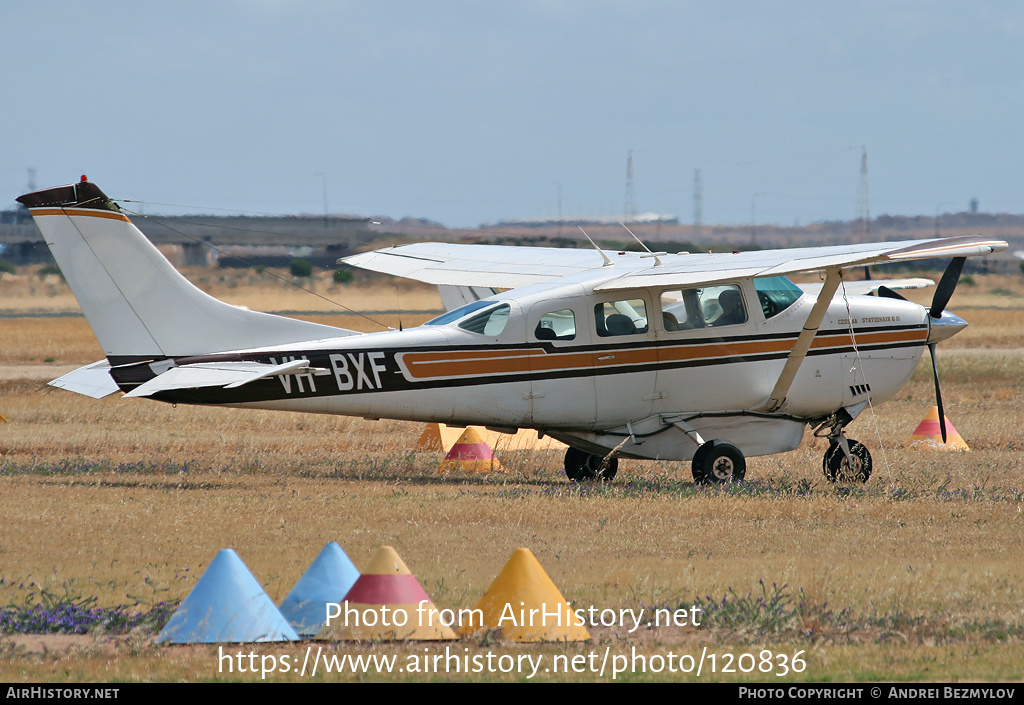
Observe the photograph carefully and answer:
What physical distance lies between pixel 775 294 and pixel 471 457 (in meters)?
4.25

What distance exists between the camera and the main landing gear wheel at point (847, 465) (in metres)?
13.2

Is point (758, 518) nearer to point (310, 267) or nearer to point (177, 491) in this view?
point (177, 491)

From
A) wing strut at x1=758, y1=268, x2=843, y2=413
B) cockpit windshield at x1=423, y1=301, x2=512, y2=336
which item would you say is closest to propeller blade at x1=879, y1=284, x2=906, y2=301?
wing strut at x1=758, y1=268, x2=843, y2=413

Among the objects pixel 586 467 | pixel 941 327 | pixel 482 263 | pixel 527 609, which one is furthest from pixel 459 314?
pixel 527 609

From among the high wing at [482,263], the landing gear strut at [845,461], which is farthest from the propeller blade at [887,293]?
the high wing at [482,263]

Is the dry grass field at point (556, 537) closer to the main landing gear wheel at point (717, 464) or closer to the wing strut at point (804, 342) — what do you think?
the main landing gear wheel at point (717, 464)

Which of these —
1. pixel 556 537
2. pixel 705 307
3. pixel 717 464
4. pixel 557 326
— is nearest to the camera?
pixel 556 537

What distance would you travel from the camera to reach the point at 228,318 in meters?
12.3

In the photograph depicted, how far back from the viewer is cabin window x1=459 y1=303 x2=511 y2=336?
495 inches

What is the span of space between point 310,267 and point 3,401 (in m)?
30.0

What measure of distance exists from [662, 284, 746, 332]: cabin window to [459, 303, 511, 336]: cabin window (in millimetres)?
1845

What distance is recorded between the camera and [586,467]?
13.9m

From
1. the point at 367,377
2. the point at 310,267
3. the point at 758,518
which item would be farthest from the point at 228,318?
the point at 310,267

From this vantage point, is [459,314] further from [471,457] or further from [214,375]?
[214,375]
